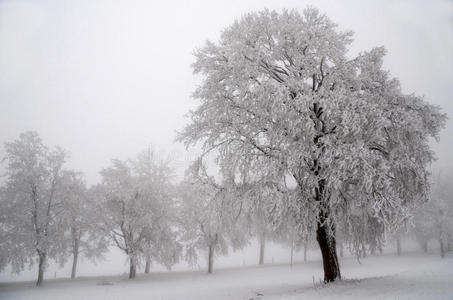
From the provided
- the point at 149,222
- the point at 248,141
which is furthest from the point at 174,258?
the point at 248,141

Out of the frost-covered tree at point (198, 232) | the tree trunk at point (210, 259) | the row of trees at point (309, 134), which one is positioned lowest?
the tree trunk at point (210, 259)

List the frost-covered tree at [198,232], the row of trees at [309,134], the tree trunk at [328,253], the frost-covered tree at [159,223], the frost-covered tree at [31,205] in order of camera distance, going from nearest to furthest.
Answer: the row of trees at [309,134] → the tree trunk at [328,253] → the frost-covered tree at [31,205] → the frost-covered tree at [159,223] → the frost-covered tree at [198,232]

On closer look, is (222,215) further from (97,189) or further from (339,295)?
(97,189)

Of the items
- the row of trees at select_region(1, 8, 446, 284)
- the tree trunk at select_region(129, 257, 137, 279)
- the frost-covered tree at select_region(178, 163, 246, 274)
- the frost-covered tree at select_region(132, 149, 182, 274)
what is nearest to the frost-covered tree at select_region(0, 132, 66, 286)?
the tree trunk at select_region(129, 257, 137, 279)

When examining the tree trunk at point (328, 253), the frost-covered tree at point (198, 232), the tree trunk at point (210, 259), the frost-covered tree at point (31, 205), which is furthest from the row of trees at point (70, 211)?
the tree trunk at point (328, 253)

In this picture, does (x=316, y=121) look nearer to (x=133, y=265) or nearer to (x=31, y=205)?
(x=133, y=265)

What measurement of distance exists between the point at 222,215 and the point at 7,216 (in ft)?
75.8

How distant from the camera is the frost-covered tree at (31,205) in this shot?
2561cm

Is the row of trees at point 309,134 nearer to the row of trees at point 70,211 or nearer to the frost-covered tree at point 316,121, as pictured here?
the frost-covered tree at point 316,121

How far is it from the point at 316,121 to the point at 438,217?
1614 inches

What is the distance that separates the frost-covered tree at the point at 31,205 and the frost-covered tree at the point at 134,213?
4255mm

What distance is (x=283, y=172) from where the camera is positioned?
12.6 metres

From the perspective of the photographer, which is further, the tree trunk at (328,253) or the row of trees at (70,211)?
the row of trees at (70,211)

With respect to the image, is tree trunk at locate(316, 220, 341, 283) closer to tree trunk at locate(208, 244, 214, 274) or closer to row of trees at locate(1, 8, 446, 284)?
row of trees at locate(1, 8, 446, 284)
